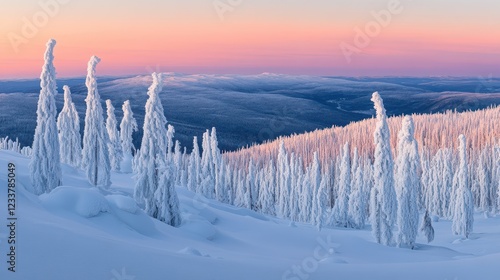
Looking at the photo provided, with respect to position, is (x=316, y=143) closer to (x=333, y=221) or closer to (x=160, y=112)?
(x=333, y=221)

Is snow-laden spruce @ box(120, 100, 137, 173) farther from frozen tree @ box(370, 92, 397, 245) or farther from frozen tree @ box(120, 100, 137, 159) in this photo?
frozen tree @ box(370, 92, 397, 245)

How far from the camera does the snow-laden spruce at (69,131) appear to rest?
138 feet

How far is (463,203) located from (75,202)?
146 feet

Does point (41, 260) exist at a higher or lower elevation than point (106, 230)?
higher

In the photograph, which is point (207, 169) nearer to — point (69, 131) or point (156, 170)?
point (69, 131)

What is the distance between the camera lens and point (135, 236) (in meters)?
19.0

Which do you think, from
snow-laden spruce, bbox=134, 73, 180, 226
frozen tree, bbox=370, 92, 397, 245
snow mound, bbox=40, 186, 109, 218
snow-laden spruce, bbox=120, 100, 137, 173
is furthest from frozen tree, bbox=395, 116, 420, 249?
snow-laden spruce, bbox=120, 100, 137, 173

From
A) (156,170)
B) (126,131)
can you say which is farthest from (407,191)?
(126,131)

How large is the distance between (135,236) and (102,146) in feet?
52.5

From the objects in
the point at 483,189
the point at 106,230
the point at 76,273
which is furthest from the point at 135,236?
the point at 483,189

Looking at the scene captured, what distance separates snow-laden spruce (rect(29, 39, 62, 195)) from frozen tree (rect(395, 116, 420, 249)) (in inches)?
897

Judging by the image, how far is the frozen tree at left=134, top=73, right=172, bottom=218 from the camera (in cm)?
2725

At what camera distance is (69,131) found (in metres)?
44.4

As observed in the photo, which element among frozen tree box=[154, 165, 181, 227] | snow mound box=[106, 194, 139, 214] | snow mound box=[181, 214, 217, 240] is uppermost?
snow mound box=[106, 194, 139, 214]
